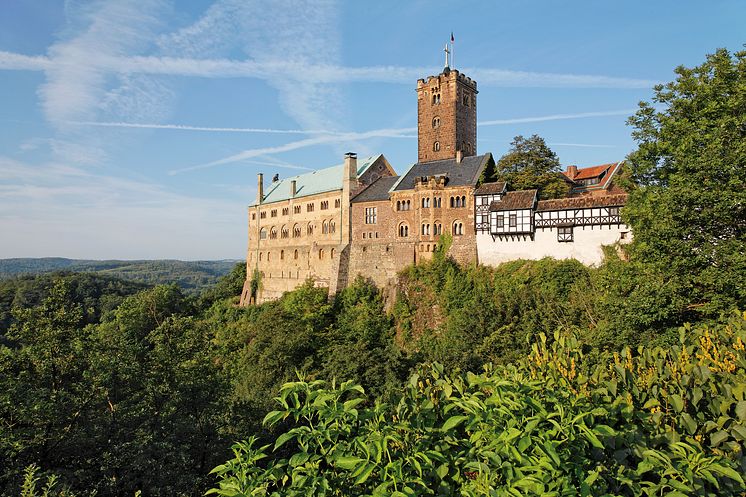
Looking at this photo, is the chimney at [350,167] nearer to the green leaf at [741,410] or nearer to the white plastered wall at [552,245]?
the white plastered wall at [552,245]

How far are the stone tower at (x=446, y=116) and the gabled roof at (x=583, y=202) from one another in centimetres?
1372

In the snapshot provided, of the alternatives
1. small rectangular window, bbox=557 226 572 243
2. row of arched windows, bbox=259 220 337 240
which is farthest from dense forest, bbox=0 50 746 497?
row of arched windows, bbox=259 220 337 240

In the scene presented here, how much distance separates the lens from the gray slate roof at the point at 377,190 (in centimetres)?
4282

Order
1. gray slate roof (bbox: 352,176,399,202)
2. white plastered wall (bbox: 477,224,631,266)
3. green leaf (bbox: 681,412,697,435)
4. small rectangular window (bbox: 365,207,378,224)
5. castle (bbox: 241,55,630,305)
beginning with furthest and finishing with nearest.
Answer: gray slate roof (bbox: 352,176,399,202), small rectangular window (bbox: 365,207,378,224), castle (bbox: 241,55,630,305), white plastered wall (bbox: 477,224,631,266), green leaf (bbox: 681,412,697,435)

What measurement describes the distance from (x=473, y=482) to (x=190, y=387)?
14040mm

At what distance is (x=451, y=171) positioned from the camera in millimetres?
40156

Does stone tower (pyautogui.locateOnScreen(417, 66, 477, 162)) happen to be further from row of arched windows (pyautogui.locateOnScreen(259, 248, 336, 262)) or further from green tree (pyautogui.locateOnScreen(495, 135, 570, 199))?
row of arched windows (pyautogui.locateOnScreen(259, 248, 336, 262))

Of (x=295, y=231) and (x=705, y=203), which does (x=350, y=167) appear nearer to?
(x=295, y=231)

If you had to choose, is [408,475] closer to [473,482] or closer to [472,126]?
[473,482]

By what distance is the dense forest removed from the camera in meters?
4.96

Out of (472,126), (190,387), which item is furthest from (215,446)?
(472,126)

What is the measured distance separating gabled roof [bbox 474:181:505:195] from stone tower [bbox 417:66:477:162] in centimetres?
931

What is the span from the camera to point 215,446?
49.7 feet

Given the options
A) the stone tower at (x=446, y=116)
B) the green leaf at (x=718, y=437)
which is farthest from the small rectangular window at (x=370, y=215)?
the green leaf at (x=718, y=437)
